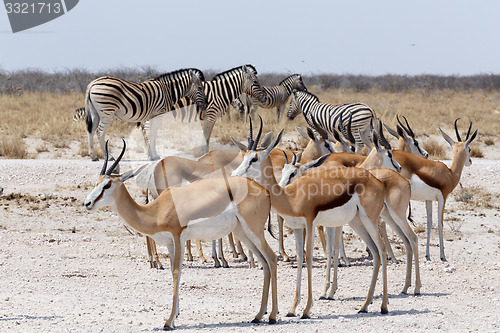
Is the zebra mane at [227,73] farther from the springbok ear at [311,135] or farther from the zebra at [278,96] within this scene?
the springbok ear at [311,135]

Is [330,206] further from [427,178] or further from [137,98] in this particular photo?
[137,98]

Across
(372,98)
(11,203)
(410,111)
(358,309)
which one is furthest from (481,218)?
(372,98)

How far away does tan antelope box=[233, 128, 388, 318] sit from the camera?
7.27m

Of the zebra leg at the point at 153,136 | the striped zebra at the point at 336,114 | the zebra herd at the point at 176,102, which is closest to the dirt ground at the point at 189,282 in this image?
the zebra herd at the point at 176,102

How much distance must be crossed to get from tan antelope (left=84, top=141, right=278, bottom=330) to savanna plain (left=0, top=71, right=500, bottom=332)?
0.68 m

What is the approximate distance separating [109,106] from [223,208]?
11163 millimetres

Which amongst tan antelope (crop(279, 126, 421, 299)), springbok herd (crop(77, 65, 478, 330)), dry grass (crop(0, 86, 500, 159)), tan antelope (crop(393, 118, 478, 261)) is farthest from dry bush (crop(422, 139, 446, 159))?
tan antelope (crop(279, 126, 421, 299))

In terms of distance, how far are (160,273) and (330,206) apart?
2873 millimetres

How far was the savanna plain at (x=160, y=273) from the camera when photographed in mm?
6996

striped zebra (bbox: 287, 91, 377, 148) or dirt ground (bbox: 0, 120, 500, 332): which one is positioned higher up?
striped zebra (bbox: 287, 91, 377, 148)

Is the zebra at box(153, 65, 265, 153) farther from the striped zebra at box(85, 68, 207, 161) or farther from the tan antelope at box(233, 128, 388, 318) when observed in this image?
the tan antelope at box(233, 128, 388, 318)

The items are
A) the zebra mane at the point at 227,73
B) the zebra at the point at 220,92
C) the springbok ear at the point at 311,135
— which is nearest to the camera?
the springbok ear at the point at 311,135

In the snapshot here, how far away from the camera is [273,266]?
700cm

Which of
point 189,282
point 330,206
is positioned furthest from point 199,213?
point 189,282
